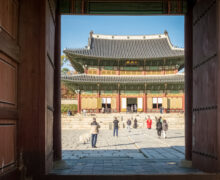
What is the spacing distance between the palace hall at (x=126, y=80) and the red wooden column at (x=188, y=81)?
23.0 metres

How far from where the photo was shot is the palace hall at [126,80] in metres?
29.7

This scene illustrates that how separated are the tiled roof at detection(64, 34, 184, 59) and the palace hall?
68mm

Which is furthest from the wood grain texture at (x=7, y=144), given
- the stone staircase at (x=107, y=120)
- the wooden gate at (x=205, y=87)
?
the stone staircase at (x=107, y=120)

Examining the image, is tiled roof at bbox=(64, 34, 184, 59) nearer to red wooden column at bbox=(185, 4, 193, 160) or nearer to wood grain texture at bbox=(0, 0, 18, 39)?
red wooden column at bbox=(185, 4, 193, 160)

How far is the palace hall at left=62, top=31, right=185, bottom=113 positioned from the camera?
1169 inches

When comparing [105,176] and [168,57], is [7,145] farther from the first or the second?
[168,57]

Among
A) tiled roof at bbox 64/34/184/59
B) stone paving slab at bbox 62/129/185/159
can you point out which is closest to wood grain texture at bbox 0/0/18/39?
stone paving slab at bbox 62/129/185/159

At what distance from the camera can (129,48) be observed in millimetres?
34062

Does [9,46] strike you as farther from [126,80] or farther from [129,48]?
[129,48]

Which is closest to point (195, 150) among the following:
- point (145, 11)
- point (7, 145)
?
point (145, 11)

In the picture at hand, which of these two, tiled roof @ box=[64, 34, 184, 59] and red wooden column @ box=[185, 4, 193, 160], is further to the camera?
tiled roof @ box=[64, 34, 184, 59]

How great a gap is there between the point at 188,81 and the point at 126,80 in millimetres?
23701

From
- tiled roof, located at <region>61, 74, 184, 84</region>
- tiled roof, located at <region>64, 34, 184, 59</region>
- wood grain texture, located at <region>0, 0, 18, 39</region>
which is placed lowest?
wood grain texture, located at <region>0, 0, 18, 39</region>

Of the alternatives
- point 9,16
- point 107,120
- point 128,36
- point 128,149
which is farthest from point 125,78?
point 9,16
